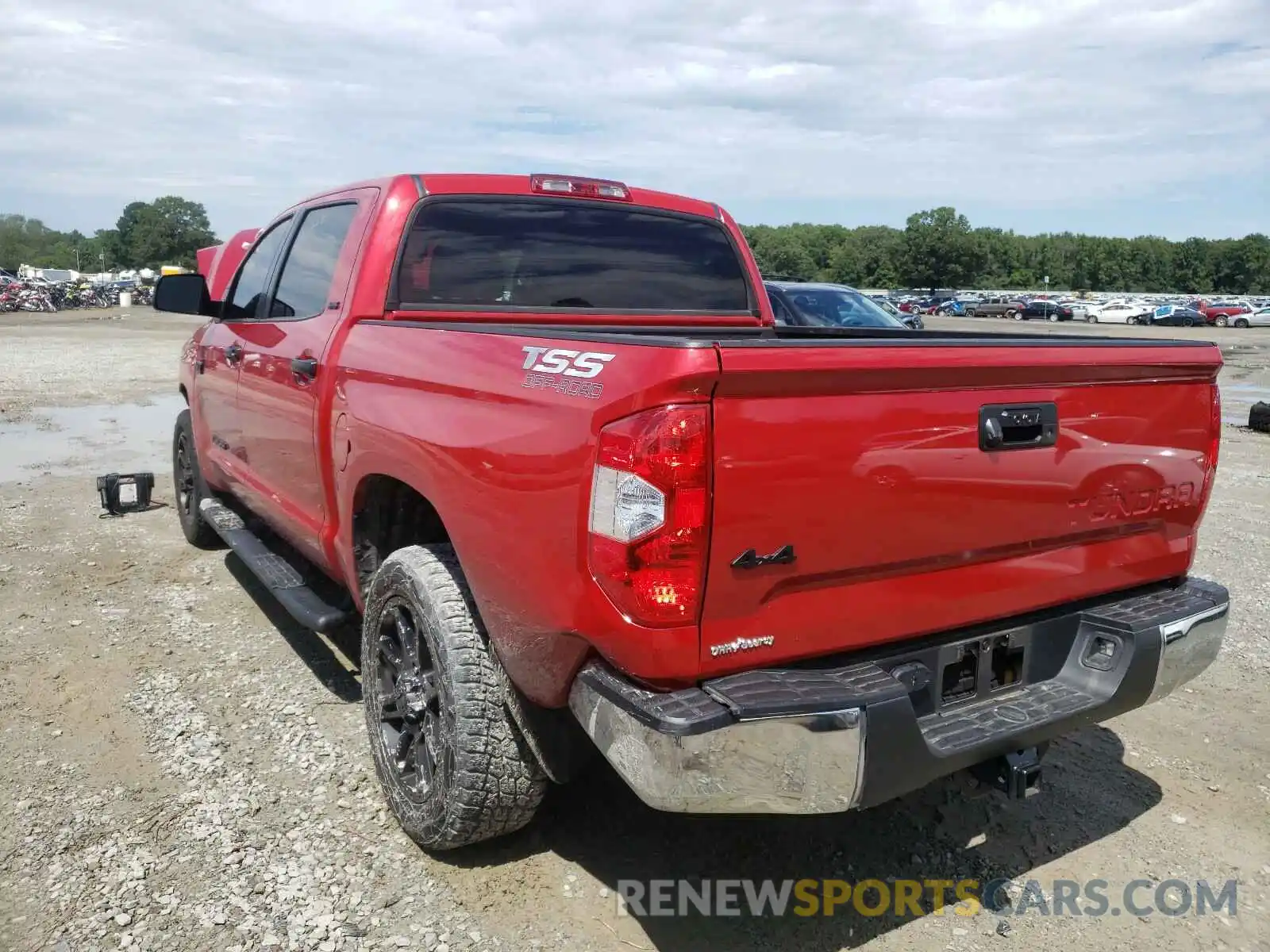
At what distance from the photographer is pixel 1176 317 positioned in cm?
5641

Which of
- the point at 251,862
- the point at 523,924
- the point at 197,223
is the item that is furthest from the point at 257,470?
the point at 197,223

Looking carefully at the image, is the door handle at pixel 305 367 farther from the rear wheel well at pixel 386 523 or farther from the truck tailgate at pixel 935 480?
the truck tailgate at pixel 935 480

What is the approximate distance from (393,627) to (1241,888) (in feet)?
8.81

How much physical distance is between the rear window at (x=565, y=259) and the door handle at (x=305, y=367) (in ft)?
1.33

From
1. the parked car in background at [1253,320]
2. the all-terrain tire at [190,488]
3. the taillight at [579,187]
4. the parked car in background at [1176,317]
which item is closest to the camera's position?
the taillight at [579,187]

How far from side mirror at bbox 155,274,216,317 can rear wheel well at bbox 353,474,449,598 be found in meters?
1.90

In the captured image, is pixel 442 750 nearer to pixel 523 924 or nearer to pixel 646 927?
pixel 523 924

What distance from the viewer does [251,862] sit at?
3035 millimetres

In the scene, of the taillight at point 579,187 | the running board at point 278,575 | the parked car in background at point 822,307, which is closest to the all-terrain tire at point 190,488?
the running board at point 278,575

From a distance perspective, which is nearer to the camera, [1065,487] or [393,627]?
[1065,487]

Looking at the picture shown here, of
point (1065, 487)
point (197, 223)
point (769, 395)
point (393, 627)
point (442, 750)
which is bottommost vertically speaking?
point (442, 750)

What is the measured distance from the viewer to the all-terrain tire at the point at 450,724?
110 inches

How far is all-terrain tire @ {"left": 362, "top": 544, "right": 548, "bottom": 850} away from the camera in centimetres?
279

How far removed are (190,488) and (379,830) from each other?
3947 mm
